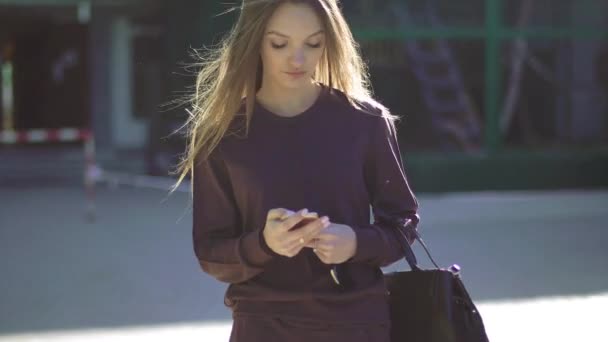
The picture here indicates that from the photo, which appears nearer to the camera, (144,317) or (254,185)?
(254,185)

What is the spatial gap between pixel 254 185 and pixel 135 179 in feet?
39.0

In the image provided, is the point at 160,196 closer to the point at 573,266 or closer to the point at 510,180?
the point at 510,180

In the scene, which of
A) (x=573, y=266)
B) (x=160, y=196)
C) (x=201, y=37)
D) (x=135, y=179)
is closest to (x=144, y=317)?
(x=573, y=266)

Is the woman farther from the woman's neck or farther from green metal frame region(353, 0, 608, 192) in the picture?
green metal frame region(353, 0, 608, 192)

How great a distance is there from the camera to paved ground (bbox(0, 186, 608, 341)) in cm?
622

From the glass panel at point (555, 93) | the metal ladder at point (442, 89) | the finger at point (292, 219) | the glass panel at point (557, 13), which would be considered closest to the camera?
the finger at point (292, 219)

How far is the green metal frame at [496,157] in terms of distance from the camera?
1224cm

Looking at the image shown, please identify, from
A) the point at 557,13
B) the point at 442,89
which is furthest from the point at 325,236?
the point at 557,13

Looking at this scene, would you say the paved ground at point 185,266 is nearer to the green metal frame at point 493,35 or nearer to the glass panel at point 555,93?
the green metal frame at point 493,35

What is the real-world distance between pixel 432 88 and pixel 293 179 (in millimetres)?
10159

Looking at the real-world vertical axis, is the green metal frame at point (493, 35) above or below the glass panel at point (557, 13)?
below

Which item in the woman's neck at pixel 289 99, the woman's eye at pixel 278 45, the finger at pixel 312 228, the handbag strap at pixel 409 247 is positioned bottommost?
the handbag strap at pixel 409 247

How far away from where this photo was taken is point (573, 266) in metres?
7.93

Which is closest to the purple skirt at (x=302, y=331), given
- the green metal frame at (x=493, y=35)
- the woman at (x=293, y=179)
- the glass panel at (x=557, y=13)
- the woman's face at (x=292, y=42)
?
the woman at (x=293, y=179)
